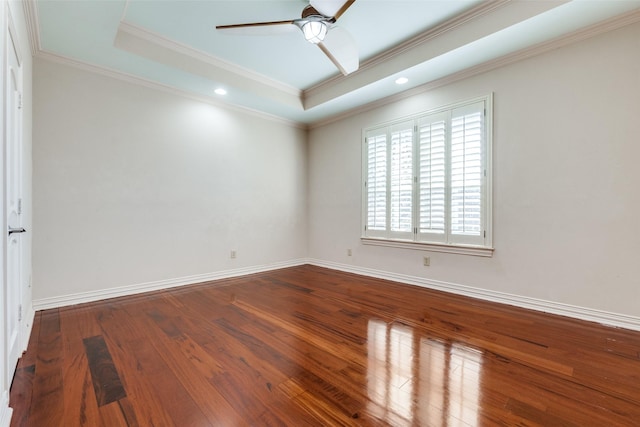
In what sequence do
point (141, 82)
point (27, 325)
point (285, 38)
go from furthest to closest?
point (141, 82) < point (285, 38) < point (27, 325)

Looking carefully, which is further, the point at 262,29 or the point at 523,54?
the point at 523,54

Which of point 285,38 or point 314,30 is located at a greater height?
point 285,38

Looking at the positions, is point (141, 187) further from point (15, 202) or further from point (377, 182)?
point (377, 182)

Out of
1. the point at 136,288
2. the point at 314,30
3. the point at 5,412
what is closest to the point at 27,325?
the point at 136,288

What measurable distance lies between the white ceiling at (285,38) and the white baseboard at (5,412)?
2732 millimetres

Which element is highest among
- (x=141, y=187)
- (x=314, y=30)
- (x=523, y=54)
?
(x=523, y=54)

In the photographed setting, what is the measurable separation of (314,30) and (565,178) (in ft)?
8.96

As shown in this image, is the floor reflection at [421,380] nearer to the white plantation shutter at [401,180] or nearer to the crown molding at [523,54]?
the white plantation shutter at [401,180]

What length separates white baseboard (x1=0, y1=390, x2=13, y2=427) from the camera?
4.18 ft

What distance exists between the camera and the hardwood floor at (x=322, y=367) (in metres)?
1.43

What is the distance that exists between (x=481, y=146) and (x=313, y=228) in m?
3.08

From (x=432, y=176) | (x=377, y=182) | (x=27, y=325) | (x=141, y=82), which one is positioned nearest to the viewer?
(x=27, y=325)

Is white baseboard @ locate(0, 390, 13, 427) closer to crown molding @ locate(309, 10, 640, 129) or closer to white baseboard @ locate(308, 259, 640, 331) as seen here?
white baseboard @ locate(308, 259, 640, 331)

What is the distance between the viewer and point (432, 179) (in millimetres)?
3707
